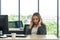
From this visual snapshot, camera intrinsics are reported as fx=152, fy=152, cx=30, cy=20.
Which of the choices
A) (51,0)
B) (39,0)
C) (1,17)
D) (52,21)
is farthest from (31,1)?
(1,17)

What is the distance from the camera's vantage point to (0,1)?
660 centimetres

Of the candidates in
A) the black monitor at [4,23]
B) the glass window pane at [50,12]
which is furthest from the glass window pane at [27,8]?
the black monitor at [4,23]

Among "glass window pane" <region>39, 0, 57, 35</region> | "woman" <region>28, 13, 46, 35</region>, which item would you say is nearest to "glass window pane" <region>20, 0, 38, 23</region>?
"glass window pane" <region>39, 0, 57, 35</region>

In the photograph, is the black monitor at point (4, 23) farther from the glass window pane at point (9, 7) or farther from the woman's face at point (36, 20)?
the glass window pane at point (9, 7)

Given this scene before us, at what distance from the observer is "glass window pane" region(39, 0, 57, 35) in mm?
6484

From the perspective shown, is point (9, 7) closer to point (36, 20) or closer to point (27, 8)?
point (27, 8)

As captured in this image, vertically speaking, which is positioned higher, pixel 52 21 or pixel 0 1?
pixel 0 1

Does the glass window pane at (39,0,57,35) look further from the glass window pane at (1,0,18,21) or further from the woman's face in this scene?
the woman's face

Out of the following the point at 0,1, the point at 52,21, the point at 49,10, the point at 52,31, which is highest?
the point at 0,1

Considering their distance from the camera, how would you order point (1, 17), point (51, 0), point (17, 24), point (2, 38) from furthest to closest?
point (51, 0) → point (17, 24) → point (1, 17) → point (2, 38)

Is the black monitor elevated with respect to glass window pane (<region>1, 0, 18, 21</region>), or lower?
lower

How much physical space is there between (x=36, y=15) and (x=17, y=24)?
253cm

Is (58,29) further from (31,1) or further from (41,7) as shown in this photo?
(31,1)

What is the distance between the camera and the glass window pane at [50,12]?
648 cm
